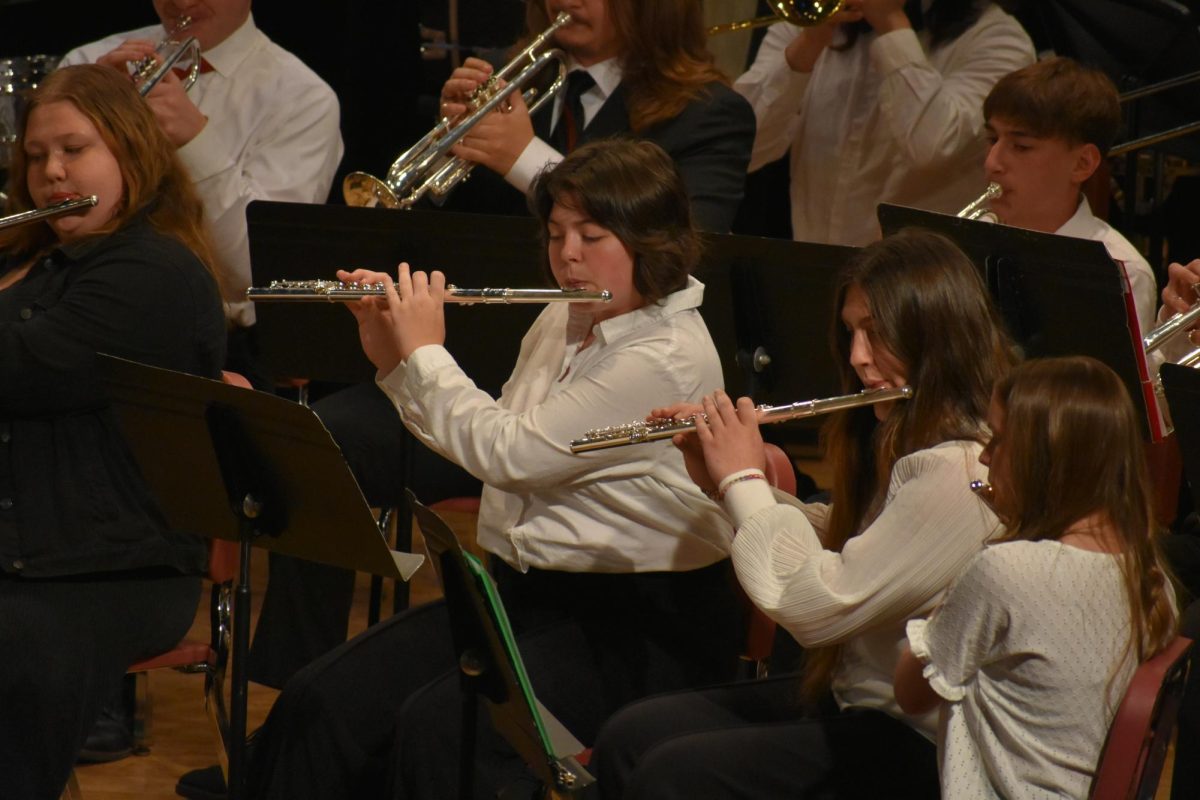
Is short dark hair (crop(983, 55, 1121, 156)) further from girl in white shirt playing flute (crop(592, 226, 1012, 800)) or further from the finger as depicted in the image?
the finger

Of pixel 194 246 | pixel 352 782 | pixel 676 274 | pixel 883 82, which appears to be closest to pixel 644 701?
pixel 352 782

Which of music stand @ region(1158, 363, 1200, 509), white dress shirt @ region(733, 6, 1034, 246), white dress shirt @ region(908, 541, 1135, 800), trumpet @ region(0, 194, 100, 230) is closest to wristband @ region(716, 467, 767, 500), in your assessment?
white dress shirt @ region(908, 541, 1135, 800)

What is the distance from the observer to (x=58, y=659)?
242 centimetres

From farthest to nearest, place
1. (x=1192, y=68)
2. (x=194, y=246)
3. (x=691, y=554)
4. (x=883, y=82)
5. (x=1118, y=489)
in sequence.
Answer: (x=1192, y=68) < (x=883, y=82) < (x=194, y=246) < (x=691, y=554) < (x=1118, y=489)

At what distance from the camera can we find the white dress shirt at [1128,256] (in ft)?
9.56

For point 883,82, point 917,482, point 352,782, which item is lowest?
point 352,782

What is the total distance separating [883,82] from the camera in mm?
3619

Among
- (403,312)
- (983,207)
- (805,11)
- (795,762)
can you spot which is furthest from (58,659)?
(805,11)

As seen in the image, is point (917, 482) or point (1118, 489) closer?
point (1118, 489)

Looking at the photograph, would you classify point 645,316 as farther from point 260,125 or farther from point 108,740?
point 260,125

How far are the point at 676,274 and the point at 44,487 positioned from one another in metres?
1.01

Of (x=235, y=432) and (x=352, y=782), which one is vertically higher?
(x=235, y=432)

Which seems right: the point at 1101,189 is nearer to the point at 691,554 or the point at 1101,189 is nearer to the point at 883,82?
the point at 883,82

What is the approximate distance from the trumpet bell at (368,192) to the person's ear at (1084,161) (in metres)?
1.28
